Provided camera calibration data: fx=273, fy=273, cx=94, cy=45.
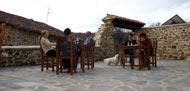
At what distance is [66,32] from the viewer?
6605mm

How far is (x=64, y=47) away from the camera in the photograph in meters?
6.23

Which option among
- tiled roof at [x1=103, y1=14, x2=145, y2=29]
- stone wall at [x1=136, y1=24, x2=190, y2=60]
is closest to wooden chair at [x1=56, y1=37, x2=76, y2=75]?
tiled roof at [x1=103, y1=14, x2=145, y2=29]

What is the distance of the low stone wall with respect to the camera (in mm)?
8000

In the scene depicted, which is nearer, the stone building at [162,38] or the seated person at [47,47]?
the seated person at [47,47]

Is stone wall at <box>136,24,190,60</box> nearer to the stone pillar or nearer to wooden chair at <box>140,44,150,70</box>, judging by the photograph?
the stone pillar

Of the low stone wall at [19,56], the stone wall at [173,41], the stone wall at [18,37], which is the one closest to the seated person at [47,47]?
the low stone wall at [19,56]

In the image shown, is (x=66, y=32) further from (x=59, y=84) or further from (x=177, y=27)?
(x=177, y=27)

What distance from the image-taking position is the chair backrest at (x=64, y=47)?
615 cm

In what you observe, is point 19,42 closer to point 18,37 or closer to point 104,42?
point 18,37

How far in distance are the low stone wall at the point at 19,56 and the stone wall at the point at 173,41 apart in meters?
6.06

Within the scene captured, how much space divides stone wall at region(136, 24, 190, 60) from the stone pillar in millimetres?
2088

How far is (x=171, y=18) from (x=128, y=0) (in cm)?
518

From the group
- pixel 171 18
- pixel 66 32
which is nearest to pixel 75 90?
pixel 66 32

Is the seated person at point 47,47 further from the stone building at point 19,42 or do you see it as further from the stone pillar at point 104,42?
the stone pillar at point 104,42
